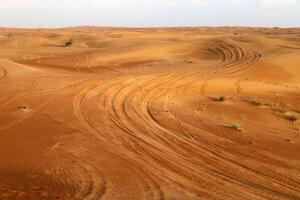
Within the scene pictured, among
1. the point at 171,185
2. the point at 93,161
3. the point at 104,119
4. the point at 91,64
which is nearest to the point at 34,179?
the point at 93,161

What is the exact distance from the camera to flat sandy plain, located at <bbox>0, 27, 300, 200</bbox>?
303 inches

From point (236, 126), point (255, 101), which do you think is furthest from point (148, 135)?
point (255, 101)

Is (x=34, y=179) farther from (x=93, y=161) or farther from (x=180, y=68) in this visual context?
(x=180, y=68)

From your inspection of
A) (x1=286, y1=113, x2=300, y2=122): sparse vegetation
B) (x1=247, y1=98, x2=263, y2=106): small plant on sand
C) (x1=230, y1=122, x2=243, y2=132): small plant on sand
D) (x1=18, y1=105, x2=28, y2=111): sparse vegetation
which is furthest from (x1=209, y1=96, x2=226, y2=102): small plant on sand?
(x1=18, y1=105, x2=28, y2=111): sparse vegetation

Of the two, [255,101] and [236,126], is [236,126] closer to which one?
[236,126]

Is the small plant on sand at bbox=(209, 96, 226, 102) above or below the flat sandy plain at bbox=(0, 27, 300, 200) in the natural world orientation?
above

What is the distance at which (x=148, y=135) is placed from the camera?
1070cm

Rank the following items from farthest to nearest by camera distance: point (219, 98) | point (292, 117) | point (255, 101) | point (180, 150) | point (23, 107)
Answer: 1. point (219, 98)
2. point (255, 101)
3. point (292, 117)
4. point (23, 107)
5. point (180, 150)

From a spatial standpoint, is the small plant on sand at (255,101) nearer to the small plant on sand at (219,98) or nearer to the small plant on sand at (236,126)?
the small plant on sand at (219,98)

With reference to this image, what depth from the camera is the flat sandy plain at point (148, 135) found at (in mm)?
7688

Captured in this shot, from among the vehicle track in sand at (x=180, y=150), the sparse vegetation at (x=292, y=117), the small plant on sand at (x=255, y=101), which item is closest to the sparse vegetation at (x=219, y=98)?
the small plant on sand at (x=255, y=101)

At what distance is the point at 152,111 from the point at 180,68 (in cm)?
978

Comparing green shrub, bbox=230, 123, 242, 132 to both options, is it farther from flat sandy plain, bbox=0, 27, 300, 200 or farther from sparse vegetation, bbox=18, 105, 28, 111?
sparse vegetation, bbox=18, 105, 28, 111

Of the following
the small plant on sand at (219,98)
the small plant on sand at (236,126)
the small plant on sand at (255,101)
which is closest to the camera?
the small plant on sand at (236,126)
